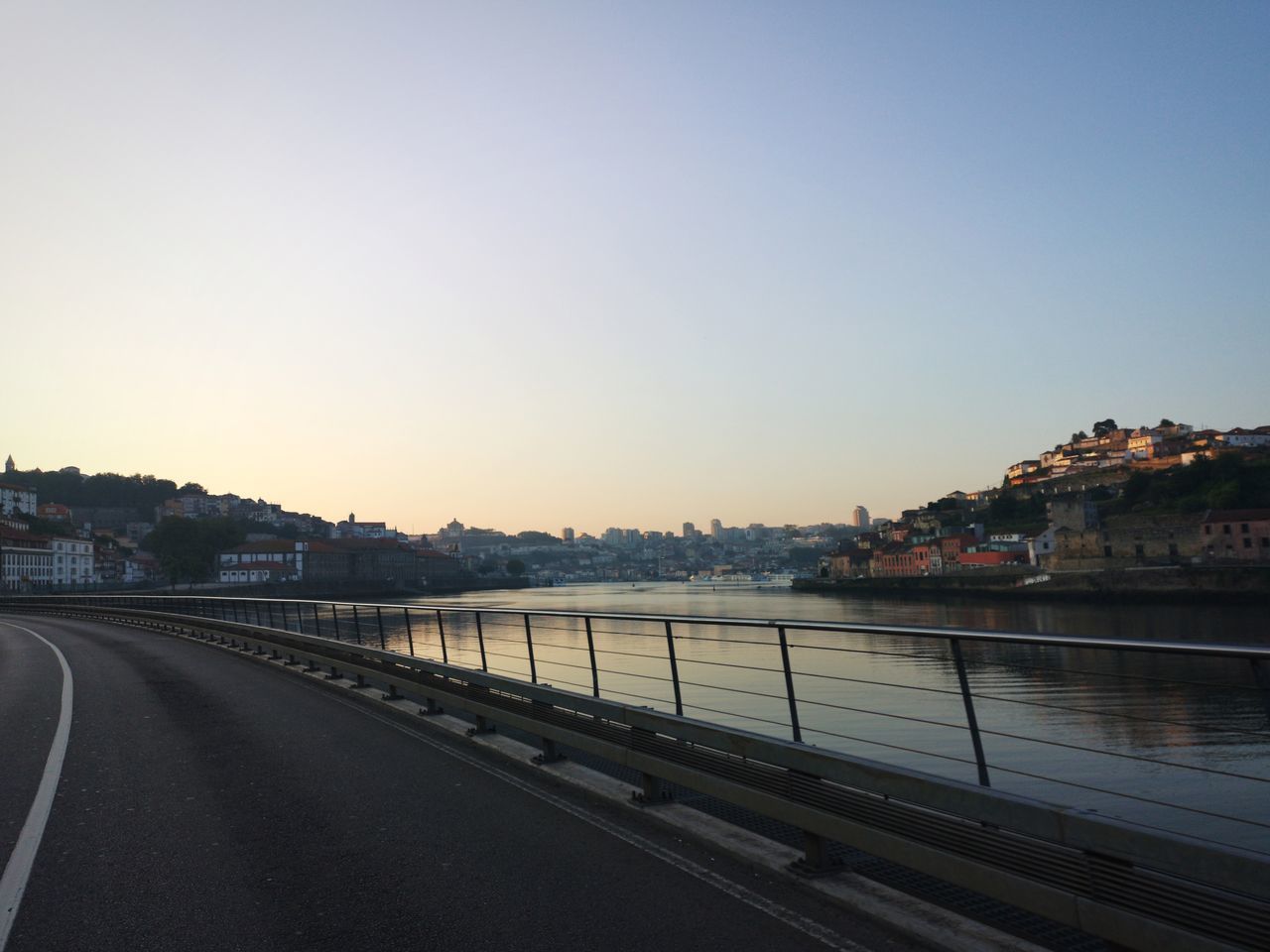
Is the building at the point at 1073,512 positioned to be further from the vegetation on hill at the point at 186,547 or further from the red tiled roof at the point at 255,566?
the red tiled roof at the point at 255,566

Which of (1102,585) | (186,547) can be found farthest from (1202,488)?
(186,547)

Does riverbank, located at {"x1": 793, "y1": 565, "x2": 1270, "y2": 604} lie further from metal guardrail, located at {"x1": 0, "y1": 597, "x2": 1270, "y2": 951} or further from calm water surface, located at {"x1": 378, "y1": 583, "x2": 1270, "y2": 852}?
metal guardrail, located at {"x1": 0, "y1": 597, "x2": 1270, "y2": 951}

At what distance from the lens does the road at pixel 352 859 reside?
189 inches

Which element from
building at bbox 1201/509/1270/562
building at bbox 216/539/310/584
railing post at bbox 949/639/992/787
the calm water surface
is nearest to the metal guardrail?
railing post at bbox 949/639/992/787

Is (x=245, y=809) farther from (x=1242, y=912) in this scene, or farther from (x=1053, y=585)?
(x=1053, y=585)

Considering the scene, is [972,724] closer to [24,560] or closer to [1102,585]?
[1102,585]

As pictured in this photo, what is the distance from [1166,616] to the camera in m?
74.2

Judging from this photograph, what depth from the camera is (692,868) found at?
582 cm

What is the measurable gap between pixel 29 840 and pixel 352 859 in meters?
2.67

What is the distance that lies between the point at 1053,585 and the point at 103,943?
118050 mm

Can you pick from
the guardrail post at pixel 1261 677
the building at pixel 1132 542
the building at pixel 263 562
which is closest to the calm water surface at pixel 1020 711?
the guardrail post at pixel 1261 677

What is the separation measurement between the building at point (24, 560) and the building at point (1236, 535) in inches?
5687

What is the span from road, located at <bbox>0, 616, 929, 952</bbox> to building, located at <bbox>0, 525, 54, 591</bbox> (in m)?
128

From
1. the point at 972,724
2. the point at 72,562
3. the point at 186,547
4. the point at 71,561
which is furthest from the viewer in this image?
the point at 72,562
